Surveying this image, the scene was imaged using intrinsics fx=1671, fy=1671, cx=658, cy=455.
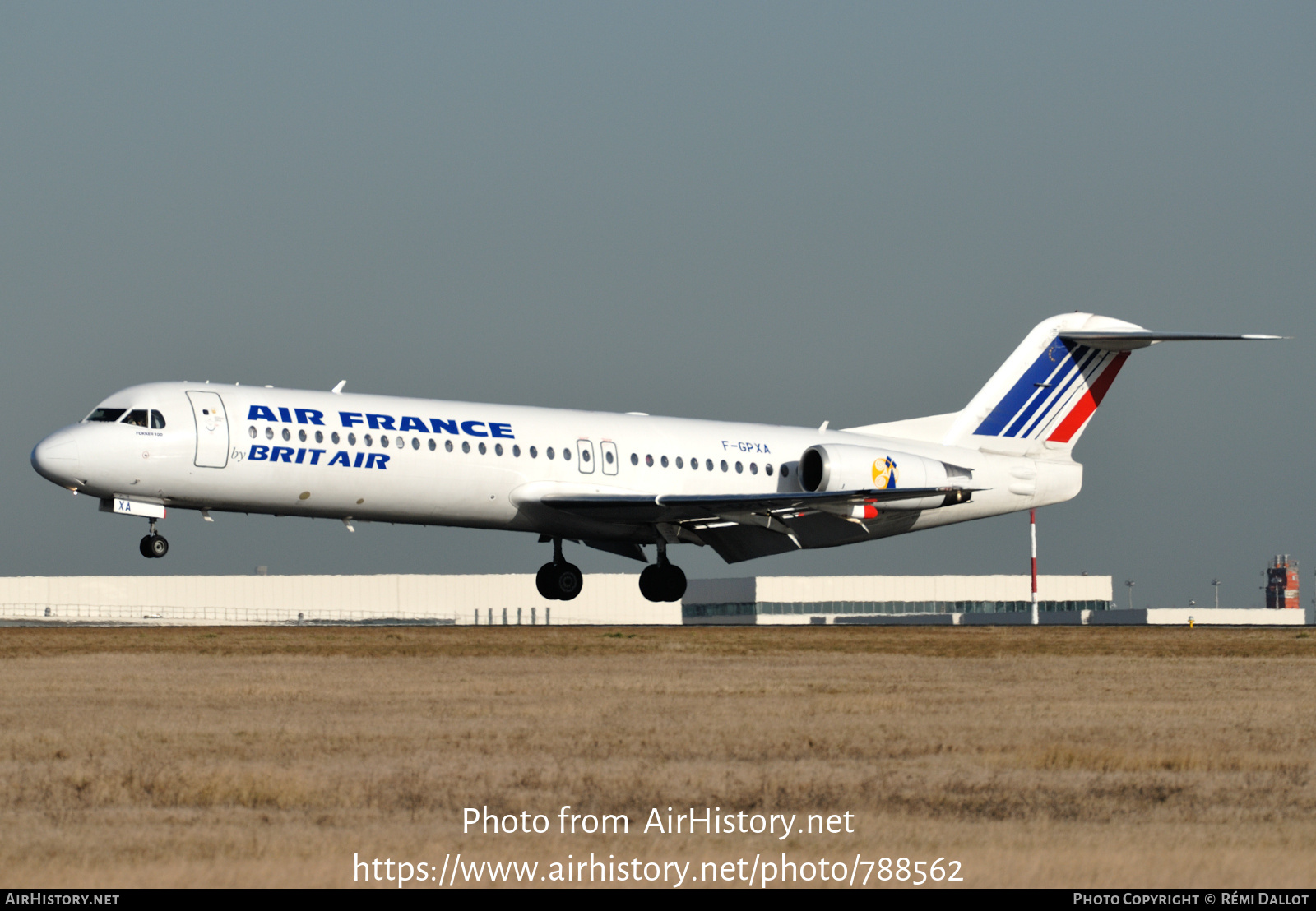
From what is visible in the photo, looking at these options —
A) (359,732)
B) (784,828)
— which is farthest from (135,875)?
(359,732)

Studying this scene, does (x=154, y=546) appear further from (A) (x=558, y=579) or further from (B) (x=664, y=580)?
(B) (x=664, y=580)

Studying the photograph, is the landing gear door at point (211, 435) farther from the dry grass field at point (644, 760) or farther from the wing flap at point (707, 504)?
the dry grass field at point (644, 760)

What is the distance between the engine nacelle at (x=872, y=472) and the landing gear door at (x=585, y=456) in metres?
5.11

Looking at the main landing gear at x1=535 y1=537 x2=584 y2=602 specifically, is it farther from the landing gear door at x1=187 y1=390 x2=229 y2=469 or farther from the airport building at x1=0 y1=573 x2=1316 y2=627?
the airport building at x1=0 y1=573 x2=1316 y2=627

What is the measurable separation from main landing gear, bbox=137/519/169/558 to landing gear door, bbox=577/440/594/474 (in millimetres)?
8393

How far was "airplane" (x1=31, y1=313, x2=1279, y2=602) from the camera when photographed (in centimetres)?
3031

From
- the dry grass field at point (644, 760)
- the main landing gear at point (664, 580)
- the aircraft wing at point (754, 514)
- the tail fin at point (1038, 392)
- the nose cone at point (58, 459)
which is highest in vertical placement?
the tail fin at point (1038, 392)

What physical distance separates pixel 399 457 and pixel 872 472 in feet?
35.1

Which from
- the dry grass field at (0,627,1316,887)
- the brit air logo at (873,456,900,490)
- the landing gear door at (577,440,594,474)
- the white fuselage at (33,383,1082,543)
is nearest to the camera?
the dry grass field at (0,627,1316,887)

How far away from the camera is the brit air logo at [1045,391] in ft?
131

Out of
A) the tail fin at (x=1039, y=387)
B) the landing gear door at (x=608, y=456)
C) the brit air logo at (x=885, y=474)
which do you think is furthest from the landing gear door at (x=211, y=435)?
the tail fin at (x=1039, y=387)

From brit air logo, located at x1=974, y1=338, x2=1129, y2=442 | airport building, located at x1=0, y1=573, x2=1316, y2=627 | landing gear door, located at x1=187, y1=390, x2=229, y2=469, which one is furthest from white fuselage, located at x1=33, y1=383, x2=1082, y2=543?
airport building, located at x1=0, y1=573, x2=1316, y2=627

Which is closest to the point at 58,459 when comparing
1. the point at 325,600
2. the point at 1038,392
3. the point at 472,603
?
the point at 1038,392
